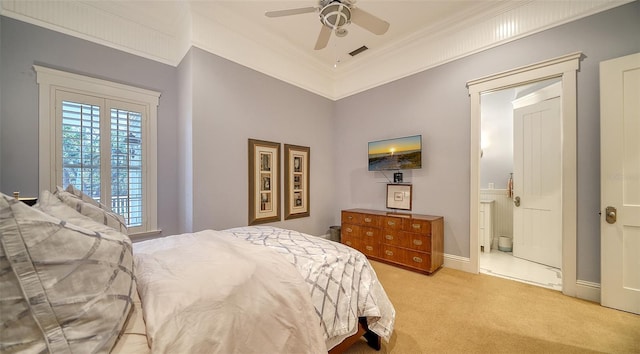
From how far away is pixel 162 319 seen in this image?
835 millimetres

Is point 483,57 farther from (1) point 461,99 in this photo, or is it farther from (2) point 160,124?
(2) point 160,124

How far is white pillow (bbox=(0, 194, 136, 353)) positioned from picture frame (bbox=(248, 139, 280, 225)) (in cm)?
254

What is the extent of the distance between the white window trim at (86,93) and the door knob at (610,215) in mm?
4939

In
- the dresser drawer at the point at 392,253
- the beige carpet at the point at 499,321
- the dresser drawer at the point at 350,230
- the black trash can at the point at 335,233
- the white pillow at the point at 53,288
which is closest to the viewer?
the white pillow at the point at 53,288

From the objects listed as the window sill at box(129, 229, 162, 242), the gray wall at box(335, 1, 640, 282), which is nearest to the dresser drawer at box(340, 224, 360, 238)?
the gray wall at box(335, 1, 640, 282)

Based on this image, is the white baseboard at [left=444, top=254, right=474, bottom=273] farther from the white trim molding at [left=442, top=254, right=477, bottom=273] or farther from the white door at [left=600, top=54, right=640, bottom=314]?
the white door at [left=600, top=54, right=640, bottom=314]

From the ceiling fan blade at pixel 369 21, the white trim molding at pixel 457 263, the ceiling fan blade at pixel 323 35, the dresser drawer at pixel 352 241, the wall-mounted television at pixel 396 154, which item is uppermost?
the ceiling fan blade at pixel 323 35

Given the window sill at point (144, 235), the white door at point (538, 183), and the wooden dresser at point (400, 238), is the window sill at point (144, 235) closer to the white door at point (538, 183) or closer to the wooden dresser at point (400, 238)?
the wooden dresser at point (400, 238)

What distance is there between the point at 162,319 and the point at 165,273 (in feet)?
0.95

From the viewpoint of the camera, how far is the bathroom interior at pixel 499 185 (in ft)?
11.2

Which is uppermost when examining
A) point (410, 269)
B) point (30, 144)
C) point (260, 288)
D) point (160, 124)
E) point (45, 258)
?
point (160, 124)

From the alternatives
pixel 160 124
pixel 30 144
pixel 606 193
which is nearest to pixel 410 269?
pixel 606 193

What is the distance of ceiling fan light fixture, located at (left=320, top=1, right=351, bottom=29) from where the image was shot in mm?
2038

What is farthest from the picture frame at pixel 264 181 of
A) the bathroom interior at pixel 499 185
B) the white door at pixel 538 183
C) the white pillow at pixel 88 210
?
the white door at pixel 538 183
